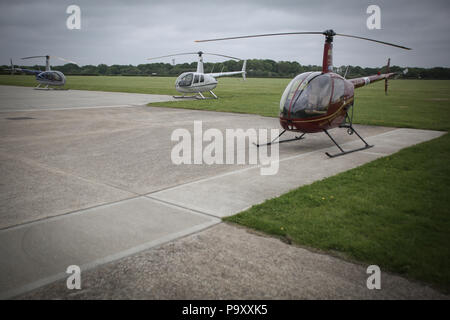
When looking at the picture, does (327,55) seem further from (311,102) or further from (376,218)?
(376,218)

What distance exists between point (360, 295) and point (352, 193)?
2.96m

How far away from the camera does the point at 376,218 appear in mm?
4824

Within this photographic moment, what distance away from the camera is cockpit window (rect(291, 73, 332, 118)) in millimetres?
8922

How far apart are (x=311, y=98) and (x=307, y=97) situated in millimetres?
120

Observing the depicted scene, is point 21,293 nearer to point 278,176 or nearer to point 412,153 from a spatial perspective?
point 278,176

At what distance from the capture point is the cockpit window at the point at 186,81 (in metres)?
26.6

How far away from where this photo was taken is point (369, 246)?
4.02 m

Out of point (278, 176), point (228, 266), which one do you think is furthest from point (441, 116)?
point (228, 266)

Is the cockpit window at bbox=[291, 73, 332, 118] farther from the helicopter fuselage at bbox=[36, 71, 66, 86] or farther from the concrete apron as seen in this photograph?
the helicopter fuselage at bbox=[36, 71, 66, 86]

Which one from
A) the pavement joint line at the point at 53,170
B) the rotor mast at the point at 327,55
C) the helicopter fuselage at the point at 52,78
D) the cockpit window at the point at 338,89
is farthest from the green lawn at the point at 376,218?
the helicopter fuselage at the point at 52,78

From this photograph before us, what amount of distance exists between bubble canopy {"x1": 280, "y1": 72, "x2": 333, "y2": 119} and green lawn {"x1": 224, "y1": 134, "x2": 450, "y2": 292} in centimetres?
235

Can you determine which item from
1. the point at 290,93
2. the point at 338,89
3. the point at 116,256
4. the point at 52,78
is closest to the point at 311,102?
the point at 290,93

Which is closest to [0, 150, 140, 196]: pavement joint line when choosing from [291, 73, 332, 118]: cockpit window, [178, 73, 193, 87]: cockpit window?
[291, 73, 332, 118]: cockpit window

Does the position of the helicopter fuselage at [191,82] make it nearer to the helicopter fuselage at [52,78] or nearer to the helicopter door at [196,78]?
the helicopter door at [196,78]
